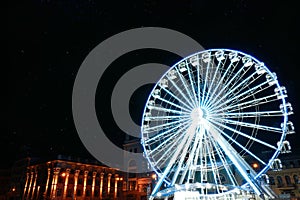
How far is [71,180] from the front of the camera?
215ft

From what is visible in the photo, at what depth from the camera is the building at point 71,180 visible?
62969 mm

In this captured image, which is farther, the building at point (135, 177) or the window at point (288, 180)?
the building at point (135, 177)

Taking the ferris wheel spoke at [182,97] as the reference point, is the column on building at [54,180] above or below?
below

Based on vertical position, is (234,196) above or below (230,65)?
below

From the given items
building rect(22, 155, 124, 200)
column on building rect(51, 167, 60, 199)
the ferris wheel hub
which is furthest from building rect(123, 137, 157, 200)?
the ferris wheel hub

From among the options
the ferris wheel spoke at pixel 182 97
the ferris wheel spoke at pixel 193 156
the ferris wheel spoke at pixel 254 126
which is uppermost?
the ferris wheel spoke at pixel 182 97

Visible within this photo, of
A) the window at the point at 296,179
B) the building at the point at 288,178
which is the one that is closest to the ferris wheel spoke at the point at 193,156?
the building at the point at 288,178

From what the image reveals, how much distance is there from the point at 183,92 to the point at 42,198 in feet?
178

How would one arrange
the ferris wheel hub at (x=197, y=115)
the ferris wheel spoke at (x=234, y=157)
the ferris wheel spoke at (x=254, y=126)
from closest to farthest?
the ferris wheel spoke at (x=234, y=157) < the ferris wheel spoke at (x=254, y=126) < the ferris wheel hub at (x=197, y=115)

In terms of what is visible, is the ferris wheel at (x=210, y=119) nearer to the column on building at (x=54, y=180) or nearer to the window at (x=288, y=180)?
the window at (x=288, y=180)

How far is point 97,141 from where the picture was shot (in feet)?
236

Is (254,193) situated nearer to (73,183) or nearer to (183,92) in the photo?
(183,92)

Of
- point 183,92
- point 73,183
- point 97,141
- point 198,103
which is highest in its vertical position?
point 97,141

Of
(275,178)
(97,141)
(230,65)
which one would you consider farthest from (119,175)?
(230,65)
